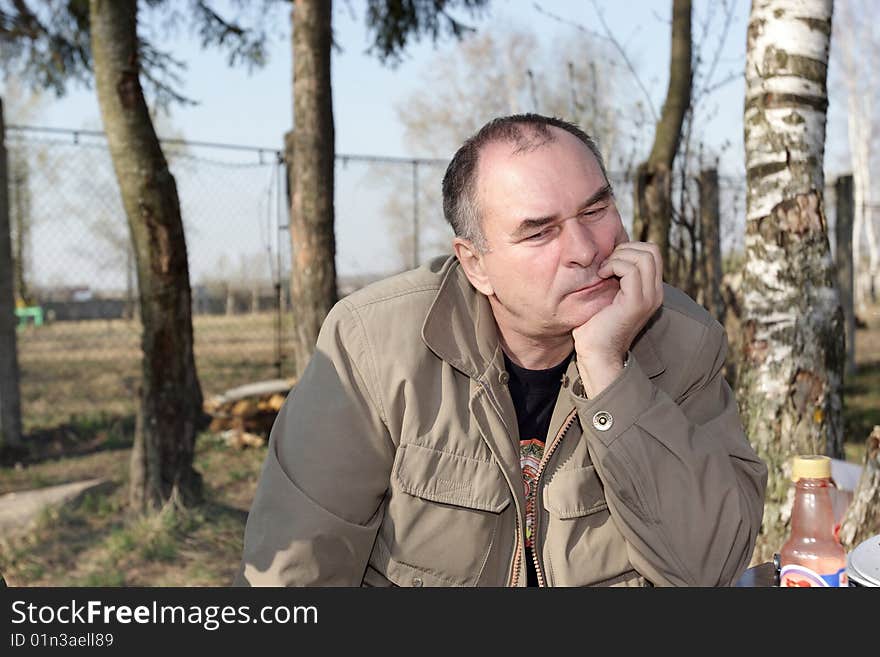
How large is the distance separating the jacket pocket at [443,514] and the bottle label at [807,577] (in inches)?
23.6

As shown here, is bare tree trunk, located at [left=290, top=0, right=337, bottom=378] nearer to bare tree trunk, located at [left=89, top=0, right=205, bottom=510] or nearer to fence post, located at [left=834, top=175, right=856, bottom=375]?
bare tree trunk, located at [left=89, top=0, right=205, bottom=510]

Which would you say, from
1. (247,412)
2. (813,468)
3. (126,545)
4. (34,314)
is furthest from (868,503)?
(34,314)

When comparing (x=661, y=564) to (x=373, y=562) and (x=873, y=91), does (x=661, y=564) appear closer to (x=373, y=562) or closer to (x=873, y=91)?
(x=373, y=562)

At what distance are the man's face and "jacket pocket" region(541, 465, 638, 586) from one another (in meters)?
0.37

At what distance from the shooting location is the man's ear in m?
2.18

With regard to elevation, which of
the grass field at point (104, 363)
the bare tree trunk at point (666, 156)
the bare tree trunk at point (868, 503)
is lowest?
the grass field at point (104, 363)

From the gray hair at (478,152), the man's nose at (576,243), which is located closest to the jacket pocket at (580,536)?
the man's nose at (576,243)

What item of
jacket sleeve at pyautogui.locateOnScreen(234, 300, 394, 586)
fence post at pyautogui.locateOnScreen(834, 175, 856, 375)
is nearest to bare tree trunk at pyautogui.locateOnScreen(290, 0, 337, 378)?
jacket sleeve at pyautogui.locateOnScreen(234, 300, 394, 586)

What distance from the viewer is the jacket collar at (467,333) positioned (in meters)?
2.08

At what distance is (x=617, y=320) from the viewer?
2.04 metres

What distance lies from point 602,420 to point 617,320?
25 centimetres

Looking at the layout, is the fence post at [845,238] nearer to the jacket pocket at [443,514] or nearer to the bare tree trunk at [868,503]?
the bare tree trunk at [868,503]
